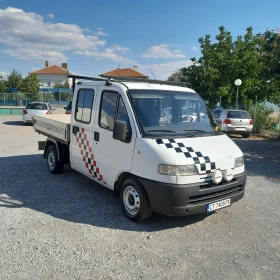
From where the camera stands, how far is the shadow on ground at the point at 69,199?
14.1 feet

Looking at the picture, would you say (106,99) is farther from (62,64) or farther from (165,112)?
(62,64)

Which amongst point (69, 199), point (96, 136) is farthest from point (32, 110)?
point (96, 136)

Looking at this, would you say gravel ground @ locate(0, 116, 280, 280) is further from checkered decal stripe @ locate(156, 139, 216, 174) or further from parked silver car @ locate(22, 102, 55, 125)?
parked silver car @ locate(22, 102, 55, 125)

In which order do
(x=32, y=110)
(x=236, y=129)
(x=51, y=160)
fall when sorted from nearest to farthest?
(x=51, y=160) → (x=236, y=129) → (x=32, y=110)

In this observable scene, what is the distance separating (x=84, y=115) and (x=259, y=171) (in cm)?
514

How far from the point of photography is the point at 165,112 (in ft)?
14.7

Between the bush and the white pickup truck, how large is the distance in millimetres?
12566

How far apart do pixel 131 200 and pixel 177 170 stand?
1024 millimetres

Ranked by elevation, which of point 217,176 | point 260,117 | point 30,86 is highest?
point 30,86

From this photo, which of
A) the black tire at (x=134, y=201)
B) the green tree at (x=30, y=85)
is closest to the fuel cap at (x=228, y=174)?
the black tire at (x=134, y=201)

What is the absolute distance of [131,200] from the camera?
434 cm

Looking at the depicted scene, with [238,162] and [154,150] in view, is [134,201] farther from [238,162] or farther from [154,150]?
[238,162]

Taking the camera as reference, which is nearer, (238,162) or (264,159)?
(238,162)

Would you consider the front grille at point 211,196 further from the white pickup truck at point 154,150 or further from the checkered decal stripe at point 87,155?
the checkered decal stripe at point 87,155
